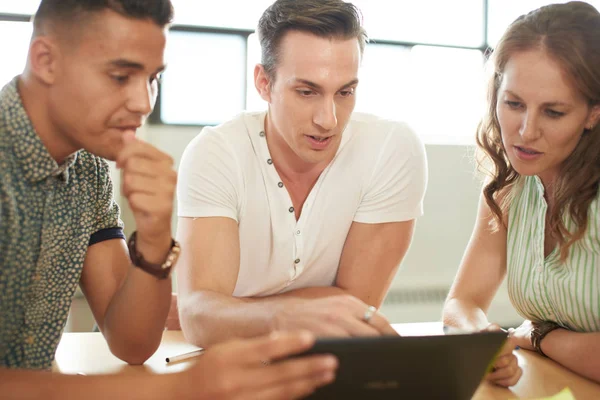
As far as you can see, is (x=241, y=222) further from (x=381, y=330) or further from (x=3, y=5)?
(x=3, y=5)

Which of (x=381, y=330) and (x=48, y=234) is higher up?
(x=48, y=234)

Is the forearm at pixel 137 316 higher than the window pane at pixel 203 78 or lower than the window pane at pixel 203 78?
lower

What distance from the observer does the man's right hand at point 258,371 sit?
0.86m

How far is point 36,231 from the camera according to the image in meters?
1.21

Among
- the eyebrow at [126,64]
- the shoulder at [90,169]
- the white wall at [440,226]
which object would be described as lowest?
the white wall at [440,226]

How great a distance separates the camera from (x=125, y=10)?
1.21 metres

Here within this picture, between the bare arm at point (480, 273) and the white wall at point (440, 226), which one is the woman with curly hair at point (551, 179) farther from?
the white wall at point (440, 226)

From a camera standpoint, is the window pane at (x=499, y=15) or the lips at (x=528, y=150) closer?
the lips at (x=528, y=150)

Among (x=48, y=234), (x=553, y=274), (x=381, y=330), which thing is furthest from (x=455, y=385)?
(x=48, y=234)

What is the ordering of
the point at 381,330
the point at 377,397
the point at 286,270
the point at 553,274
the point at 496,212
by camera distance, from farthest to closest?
1. the point at 286,270
2. the point at 496,212
3. the point at 553,274
4. the point at 381,330
5. the point at 377,397

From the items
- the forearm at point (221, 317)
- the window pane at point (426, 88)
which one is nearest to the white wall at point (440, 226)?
the window pane at point (426, 88)

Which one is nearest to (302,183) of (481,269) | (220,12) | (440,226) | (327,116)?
(327,116)

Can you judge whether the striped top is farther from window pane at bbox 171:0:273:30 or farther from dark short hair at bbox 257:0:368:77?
window pane at bbox 171:0:273:30

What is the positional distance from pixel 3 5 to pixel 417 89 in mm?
2380
